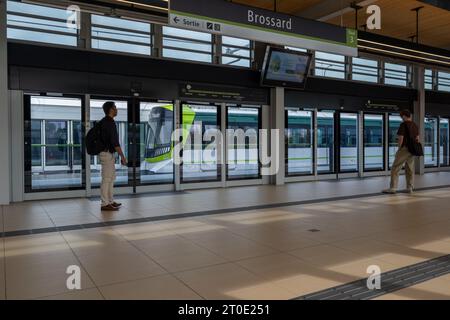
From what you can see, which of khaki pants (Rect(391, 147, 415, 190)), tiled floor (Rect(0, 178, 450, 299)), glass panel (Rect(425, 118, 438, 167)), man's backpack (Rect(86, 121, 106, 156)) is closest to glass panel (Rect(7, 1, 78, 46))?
man's backpack (Rect(86, 121, 106, 156))

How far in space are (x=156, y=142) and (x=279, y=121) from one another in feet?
9.74

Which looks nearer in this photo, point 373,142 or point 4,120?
point 4,120

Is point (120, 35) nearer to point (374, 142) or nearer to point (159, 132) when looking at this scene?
point (159, 132)

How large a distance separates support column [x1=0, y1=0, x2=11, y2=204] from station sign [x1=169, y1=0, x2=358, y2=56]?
11.9 feet

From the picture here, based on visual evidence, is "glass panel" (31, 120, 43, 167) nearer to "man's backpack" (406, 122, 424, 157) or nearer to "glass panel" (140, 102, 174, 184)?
"glass panel" (140, 102, 174, 184)

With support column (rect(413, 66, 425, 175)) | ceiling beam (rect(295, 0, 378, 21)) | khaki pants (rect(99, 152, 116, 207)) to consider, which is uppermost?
ceiling beam (rect(295, 0, 378, 21))

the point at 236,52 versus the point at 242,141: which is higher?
the point at 236,52

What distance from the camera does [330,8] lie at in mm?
7789

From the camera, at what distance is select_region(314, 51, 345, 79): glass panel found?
1042 centimetres

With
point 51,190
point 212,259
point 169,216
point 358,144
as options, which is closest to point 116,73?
point 51,190

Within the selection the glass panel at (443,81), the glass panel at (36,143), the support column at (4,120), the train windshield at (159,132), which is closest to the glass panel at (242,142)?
the train windshield at (159,132)

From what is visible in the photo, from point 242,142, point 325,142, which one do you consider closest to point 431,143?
point 325,142

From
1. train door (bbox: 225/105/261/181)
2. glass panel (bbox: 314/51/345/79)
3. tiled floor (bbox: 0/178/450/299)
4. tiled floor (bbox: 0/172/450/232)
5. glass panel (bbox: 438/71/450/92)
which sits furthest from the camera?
glass panel (bbox: 438/71/450/92)

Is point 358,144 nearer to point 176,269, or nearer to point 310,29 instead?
point 310,29
